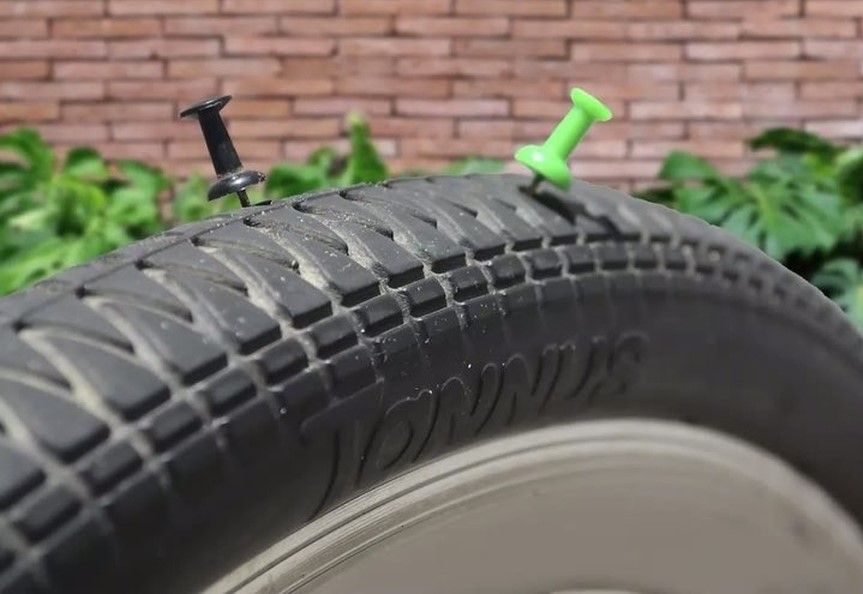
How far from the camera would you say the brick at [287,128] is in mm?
2596

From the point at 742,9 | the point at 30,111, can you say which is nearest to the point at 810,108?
the point at 742,9

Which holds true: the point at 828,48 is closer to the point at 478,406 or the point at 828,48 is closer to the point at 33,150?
the point at 33,150

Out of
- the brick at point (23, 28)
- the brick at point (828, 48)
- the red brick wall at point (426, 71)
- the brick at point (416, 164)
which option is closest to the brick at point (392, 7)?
the red brick wall at point (426, 71)

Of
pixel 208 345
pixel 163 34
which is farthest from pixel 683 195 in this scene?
pixel 208 345

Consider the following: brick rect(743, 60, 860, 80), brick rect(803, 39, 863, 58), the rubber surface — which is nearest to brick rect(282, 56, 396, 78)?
brick rect(743, 60, 860, 80)

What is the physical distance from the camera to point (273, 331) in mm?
335

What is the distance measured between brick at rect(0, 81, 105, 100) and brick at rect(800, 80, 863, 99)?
206 cm

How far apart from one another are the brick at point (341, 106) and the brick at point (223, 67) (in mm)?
128

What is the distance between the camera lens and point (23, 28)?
98.5 inches

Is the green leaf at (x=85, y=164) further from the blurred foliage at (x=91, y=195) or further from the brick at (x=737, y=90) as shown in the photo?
the brick at (x=737, y=90)

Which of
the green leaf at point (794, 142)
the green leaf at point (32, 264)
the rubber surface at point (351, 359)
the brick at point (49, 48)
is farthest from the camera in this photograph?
the brick at point (49, 48)

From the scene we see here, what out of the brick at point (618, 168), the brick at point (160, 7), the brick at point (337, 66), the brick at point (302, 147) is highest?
the brick at point (160, 7)

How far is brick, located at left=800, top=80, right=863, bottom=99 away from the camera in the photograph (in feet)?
8.53

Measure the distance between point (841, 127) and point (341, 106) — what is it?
148 centimetres
